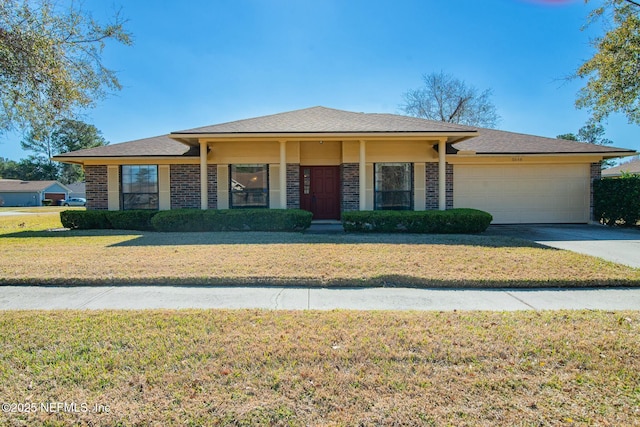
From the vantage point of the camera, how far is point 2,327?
385cm

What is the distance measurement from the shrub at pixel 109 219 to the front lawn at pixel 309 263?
9.91ft

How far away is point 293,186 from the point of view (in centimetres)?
1322

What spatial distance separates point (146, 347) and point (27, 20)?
666cm

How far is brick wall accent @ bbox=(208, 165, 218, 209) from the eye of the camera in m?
13.4

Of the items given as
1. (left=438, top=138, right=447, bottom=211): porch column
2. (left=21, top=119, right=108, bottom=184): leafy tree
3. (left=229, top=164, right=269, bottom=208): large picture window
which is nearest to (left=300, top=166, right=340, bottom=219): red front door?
(left=229, top=164, right=269, bottom=208): large picture window

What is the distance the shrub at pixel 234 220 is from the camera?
36.4 feet

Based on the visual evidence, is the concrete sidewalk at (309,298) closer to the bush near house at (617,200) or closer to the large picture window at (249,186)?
the large picture window at (249,186)

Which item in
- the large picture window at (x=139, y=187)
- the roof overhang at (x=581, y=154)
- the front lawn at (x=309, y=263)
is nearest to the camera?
the front lawn at (x=309, y=263)

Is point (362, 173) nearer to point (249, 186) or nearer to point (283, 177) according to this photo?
point (283, 177)

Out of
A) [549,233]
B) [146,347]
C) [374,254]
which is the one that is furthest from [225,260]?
[549,233]

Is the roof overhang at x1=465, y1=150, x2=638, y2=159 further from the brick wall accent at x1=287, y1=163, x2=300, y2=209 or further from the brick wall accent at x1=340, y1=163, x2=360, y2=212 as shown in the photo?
the brick wall accent at x1=287, y1=163, x2=300, y2=209

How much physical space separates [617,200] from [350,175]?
9.71 m

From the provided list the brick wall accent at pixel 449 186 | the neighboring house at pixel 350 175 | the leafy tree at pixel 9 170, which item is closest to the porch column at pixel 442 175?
the neighboring house at pixel 350 175

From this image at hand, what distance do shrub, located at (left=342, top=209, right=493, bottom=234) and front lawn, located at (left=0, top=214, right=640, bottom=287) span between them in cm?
130
